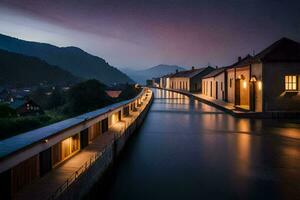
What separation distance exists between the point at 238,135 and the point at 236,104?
49.2 feet

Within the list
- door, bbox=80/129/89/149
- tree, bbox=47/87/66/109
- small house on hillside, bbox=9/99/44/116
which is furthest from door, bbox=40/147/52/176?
tree, bbox=47/87/66/109

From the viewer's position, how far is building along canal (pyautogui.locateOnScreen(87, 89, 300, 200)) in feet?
34.7

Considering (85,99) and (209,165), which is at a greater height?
(85,99)

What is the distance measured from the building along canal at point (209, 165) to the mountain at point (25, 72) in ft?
398

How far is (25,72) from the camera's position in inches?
5659

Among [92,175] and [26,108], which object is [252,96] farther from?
[26,108]

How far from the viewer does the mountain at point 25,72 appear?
12875 centimetres

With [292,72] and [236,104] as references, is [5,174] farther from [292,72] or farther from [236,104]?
[236,104]

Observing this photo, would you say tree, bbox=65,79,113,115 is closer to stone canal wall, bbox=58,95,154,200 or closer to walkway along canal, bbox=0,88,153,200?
stone canal wall, bbox=58,95,154,200

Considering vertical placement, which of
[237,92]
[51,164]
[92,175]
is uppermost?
[237,92]

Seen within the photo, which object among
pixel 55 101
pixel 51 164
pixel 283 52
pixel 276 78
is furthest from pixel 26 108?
pixel 51 164

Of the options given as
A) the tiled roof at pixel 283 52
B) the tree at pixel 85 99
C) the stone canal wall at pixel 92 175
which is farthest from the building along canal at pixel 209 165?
the tree at pixel 85 99

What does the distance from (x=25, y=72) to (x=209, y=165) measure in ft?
476

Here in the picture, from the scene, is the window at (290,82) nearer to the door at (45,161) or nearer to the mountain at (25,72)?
the door at (45,161)
